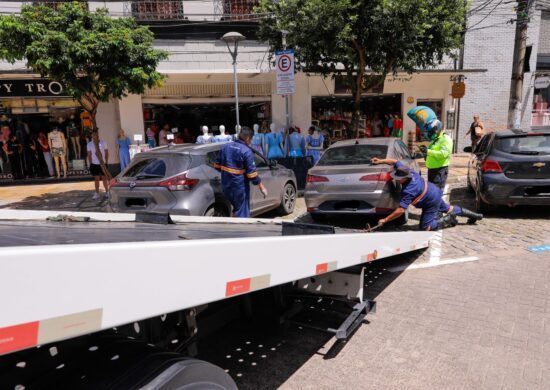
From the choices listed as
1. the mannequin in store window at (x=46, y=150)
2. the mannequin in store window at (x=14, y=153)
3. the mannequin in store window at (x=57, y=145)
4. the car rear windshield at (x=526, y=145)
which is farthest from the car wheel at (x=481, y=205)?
the mannequin in store window at (x=14, y=153)

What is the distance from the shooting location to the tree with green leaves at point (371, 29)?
9984 millimetres

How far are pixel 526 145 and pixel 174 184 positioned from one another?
6.12 m

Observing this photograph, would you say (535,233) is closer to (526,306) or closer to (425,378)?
(526,306)

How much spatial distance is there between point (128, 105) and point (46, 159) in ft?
11.6

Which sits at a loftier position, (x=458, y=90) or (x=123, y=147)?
(x=458, y=90)

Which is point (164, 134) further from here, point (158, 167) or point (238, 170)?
point (238, 170)

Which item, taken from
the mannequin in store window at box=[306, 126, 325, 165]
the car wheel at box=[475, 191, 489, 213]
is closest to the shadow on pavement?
the mannequin in store window at box=[306, 126, 325, 165]

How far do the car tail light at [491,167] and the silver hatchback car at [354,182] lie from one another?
1.32 m

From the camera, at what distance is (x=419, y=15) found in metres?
10.1

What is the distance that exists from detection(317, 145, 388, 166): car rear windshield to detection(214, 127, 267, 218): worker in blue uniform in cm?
174

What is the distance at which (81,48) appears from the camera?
8.30 meters

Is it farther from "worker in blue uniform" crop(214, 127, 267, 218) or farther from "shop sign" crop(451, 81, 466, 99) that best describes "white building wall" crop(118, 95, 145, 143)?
"shop sign" crop(451, 81, 466, 99)

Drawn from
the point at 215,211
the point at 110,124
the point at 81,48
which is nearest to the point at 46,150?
the point at 110,124

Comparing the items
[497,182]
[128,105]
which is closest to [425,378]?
[497,182]
